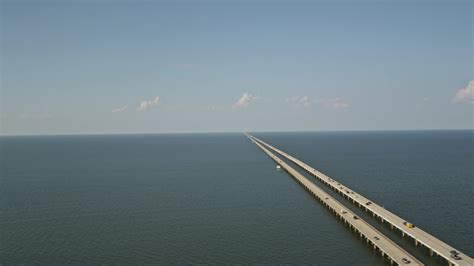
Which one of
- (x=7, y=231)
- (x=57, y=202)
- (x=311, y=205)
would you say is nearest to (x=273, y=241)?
(x=311, y=205)

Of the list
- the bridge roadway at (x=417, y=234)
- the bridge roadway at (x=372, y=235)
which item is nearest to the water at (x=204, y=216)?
the bridge roadway at (x=372, y=235)

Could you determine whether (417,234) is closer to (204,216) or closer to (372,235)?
(372,235)

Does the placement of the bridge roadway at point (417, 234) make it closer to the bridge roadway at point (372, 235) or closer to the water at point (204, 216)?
the bridge roadway at point (372, 235)

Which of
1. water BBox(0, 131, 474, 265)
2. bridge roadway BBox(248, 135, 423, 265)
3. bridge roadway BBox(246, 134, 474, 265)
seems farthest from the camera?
water BBox(0, 131, 474, 265)

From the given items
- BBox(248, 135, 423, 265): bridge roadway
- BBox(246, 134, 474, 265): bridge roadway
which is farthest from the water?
BBox(246, 134, 474, 265): bridge roadway

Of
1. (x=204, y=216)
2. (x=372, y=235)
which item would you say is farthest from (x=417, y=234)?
(x=204, y=216)

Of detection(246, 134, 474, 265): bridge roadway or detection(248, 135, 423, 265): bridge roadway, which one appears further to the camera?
detection(248, 135, 423, 265): bridge roadway

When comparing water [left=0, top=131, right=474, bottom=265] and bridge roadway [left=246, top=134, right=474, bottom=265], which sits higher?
bridge roadway [left=246, top=134, right=474, bottom=265]

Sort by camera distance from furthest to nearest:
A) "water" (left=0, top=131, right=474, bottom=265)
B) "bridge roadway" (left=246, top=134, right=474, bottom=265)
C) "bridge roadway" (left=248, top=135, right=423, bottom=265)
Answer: "water" (left=0, top=131, right=474, bottom=265)
"bridge roadway" (left=248, top=135, right=423, bottom=265)
"bridge roadway" (left=246, top=134, right=474, bottom=265)

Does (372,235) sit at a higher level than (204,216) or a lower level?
higher

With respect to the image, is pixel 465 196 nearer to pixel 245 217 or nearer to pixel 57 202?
pixel 245 217

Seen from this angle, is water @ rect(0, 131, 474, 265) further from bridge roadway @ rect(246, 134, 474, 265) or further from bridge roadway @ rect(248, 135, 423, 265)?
bridge roadway @ rect(246, 134, 474, 265)
